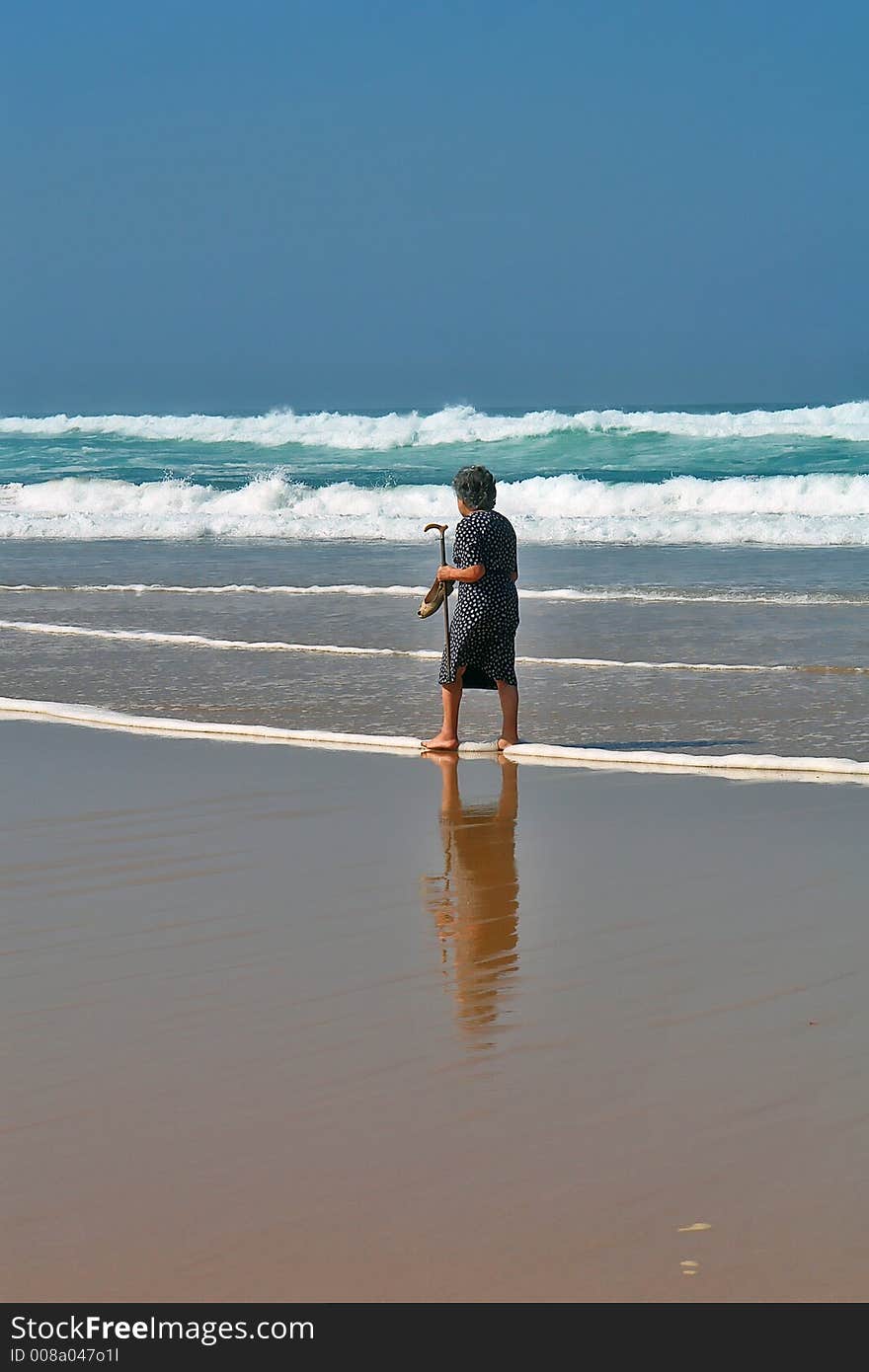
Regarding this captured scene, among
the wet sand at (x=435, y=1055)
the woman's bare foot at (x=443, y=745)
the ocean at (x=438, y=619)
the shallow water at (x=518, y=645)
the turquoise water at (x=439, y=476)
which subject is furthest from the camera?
the turquoise water at (x=439, y=476)

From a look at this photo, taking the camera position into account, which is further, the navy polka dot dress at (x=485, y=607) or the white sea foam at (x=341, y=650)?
the white sea foam at (x=341, y=650)

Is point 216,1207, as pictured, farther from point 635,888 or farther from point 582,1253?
point 635,888

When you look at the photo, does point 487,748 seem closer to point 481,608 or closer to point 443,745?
point 443,745

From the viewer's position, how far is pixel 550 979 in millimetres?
4375

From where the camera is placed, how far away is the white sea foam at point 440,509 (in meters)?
21.8

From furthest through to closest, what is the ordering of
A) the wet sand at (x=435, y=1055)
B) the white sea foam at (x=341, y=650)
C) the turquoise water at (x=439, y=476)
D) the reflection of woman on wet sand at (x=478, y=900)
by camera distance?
the turquoise water at (x=439, y=476), the white sea foam at (x=341, y=650), the reflection of woman on wet sand at (x=478, y=900), the wet sand at (x=435, y=1055)

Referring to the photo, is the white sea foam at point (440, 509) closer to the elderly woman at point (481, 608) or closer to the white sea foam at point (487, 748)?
the white sea foam at point (487, 748)

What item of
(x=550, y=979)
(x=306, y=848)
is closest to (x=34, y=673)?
(x=306, y=848)

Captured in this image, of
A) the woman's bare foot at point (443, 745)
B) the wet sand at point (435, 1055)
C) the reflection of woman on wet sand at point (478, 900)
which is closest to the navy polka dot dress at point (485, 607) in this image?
the woman's bare foot at point (443, 745)

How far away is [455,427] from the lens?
146 ft

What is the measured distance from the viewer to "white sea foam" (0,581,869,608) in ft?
47.8

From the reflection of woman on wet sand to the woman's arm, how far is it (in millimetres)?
1118

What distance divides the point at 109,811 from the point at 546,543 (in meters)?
15.0

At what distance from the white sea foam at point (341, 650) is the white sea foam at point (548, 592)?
2.50 meters
